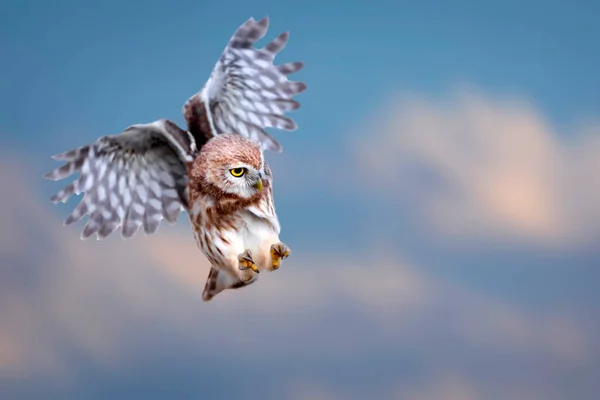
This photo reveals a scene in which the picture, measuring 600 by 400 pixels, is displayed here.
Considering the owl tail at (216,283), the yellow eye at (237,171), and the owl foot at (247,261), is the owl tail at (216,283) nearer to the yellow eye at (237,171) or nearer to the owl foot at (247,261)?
the owl foot at (247,261)

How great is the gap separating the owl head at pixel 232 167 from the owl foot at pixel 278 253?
1.11ft

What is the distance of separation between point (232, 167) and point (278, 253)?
1.84ft

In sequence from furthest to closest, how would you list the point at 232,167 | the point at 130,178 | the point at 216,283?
1. the point at 130,178
2. the point at 216,283
3. the point at 232,167

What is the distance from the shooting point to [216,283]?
569cm

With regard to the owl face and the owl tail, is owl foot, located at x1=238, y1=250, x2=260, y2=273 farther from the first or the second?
the owl face

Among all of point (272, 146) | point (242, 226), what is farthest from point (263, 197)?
point (272, 146)

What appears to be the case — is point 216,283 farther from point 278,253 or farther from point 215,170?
point 215,170

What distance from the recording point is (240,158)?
5172mm

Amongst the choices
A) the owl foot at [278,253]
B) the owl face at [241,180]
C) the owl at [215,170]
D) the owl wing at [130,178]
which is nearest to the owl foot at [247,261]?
the owl at [215,170]

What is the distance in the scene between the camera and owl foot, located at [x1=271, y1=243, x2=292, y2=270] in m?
5.20

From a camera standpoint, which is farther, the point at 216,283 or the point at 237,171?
the point at 216,283

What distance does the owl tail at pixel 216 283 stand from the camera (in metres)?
5.55

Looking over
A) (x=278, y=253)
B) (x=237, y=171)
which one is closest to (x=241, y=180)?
(x=237, y=171)

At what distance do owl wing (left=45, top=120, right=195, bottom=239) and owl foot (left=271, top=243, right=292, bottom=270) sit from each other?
823 mm
